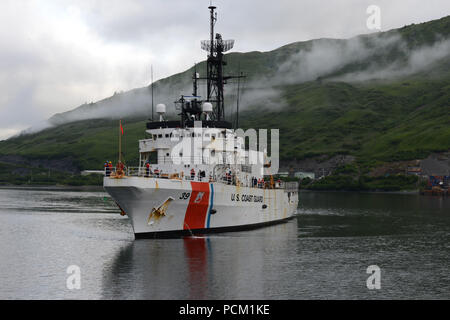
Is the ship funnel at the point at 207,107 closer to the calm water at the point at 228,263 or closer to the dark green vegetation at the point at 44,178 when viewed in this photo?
the calm water at the point at 228,263

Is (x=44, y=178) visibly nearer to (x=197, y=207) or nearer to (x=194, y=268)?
(x=197, y=207)

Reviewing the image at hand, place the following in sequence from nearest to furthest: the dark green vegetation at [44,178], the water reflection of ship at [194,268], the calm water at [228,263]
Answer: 1. the water reflection of ship at [194,268]
2. the calm water at [228,263]
3. the dark green vegetation at [44,178]

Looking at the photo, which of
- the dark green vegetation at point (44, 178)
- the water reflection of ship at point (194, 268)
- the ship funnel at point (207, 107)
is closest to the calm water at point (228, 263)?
the water reflection of ship at point (194, 268)

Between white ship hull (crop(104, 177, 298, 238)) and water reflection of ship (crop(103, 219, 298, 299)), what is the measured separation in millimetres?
993

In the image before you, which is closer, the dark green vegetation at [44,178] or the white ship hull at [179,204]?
the white ship hull at [179,204]

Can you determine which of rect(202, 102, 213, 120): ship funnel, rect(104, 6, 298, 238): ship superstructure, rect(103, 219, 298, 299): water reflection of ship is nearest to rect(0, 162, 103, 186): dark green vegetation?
rect(104, 6, 298, 238): ship superstructure

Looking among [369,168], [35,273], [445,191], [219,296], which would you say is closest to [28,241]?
[35,273]

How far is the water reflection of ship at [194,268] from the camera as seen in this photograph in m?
24.6

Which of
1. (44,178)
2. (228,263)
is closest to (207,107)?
(228,263)

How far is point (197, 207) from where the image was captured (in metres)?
37.7

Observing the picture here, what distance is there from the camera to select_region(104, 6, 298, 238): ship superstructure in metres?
35.2

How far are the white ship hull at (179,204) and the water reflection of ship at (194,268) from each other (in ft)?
3.26
